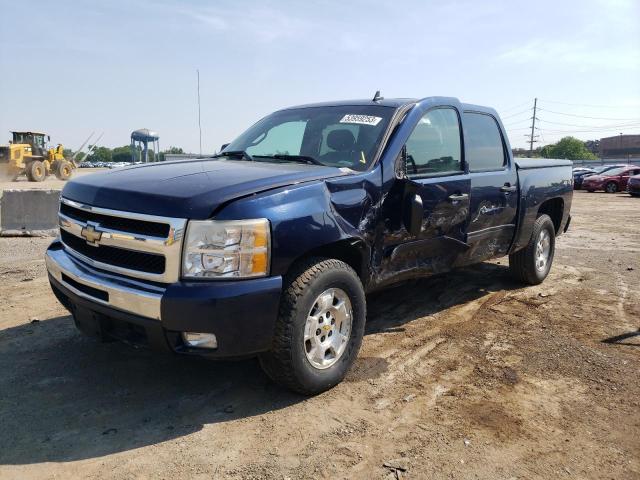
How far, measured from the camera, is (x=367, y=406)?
321 cm

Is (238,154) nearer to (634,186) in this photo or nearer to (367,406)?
(367,406)

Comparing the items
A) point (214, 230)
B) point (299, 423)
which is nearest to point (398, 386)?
point (299, 423)

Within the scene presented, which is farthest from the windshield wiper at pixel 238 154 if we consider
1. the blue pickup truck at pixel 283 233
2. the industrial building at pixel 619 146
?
the industrial building at pixel 619 146

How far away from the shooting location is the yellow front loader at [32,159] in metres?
26.9

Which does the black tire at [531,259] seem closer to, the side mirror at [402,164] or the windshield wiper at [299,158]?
the side mirror at [402,164]

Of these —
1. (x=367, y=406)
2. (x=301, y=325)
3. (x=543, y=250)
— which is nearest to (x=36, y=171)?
(x=543, y=250)

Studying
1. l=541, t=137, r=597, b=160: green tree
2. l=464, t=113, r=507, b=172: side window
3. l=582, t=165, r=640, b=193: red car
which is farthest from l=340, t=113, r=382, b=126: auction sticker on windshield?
l=541, t=137, r=597, b=160: green tree

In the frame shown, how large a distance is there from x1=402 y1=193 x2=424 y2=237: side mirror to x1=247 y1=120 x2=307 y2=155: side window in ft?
3.24

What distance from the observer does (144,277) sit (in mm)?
2924

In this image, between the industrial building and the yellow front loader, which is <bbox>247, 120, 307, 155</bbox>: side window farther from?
the industrial building

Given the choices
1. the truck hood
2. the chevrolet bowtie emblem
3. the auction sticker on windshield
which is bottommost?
the chevrolet bowtie emblem

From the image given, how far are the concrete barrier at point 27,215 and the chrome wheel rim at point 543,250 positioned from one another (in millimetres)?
7358

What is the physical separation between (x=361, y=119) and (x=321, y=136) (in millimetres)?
355

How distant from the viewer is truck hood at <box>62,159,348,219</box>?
2.86 metres
